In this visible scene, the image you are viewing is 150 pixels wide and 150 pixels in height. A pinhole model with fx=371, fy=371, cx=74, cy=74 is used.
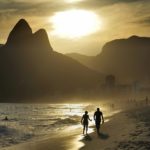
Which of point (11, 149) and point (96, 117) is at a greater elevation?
point (96, 117)

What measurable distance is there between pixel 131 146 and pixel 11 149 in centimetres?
927

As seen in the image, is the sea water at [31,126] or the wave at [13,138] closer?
the wave at [13,138]

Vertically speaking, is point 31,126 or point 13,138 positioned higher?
point 31,126

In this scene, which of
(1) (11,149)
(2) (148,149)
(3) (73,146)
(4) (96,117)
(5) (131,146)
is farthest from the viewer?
(4) (96,117)

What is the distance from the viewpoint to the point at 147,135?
22.7m

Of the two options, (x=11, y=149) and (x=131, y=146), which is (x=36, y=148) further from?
(x=131, y=146)

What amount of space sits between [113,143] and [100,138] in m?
3.44

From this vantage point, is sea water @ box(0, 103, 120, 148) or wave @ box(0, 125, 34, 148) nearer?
wave @ box(0, 125, 34, 148)

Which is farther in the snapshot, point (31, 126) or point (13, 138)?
point (31, 126)

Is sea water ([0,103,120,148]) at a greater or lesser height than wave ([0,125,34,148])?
greater

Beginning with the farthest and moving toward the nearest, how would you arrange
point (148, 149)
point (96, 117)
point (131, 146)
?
point (96, 117)
point (131, 146)
point (148, 149)

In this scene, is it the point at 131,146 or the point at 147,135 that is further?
the point at 147,135

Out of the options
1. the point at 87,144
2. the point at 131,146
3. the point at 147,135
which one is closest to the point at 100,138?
the point at 87,144

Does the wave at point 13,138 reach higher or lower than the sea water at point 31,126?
lower
